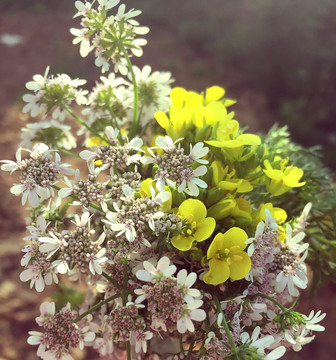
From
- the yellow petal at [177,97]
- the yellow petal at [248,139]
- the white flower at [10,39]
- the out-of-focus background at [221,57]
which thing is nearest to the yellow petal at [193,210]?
the yellow petal at [248,139]

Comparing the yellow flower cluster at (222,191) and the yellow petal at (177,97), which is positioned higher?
the yellow petal at (177,97)

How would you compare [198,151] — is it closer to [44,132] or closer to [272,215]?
[272,215]

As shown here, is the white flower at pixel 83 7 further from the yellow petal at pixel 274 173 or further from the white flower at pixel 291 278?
the white flower at pixel 291 278

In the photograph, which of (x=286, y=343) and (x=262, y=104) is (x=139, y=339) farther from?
(x=262, y=104)

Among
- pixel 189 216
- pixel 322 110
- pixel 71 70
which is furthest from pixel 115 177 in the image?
pixel 71 70

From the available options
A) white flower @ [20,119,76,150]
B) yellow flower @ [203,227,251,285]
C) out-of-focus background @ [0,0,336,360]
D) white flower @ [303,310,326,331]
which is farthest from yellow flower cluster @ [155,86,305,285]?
out-of-focus background @ [0,0,336,360]
